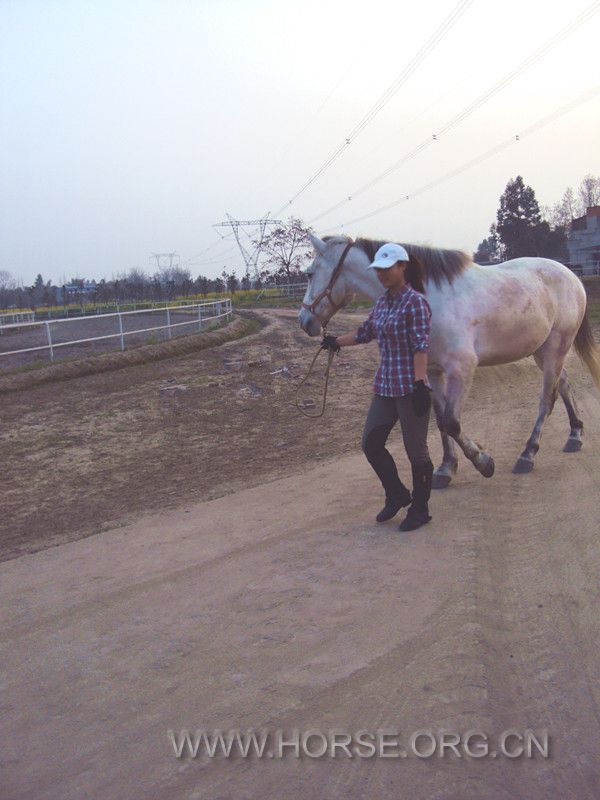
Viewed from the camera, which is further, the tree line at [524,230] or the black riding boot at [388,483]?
the tree line at [524,230]

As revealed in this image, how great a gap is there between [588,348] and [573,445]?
1313 mm

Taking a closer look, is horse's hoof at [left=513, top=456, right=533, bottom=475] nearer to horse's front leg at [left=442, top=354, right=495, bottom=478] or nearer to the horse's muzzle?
horse's front leg at [left=442, top=354, right=495, bottom=478]

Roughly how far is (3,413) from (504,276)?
7768 mm

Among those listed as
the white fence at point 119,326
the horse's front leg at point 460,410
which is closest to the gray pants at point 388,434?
the horse's front leg at point 460,410

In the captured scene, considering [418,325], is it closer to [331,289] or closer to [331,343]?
[331,343]

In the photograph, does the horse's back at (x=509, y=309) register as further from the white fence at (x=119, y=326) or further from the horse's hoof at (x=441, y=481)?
the white fence at (x=119, y=326)

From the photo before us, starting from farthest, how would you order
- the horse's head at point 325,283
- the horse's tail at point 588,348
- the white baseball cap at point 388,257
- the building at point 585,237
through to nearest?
the building at point 585,237 → the horse's tail at point 588,348 → the horse's head at point 325,283 → the white baseball cap at point 388,257

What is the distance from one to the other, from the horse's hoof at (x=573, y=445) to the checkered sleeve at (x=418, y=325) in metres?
2.73

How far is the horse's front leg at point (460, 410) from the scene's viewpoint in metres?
5.53

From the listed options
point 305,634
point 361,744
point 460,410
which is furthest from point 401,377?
point 361,744

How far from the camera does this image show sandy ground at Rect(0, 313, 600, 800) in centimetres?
260

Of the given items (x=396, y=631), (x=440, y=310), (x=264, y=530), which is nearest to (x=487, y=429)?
(x=440, y=310)

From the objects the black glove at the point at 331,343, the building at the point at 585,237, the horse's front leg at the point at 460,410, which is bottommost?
the horse's front leg at the point at 460,410

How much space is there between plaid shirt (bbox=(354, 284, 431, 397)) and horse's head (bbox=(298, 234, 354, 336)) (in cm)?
124
